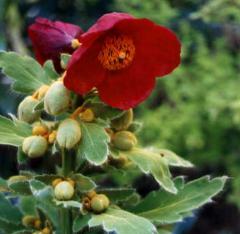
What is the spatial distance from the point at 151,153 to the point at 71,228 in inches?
6.5

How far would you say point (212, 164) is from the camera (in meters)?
3.10

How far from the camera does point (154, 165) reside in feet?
3.87

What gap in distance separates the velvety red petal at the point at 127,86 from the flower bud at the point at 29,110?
10cm

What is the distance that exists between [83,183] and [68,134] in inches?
3.5

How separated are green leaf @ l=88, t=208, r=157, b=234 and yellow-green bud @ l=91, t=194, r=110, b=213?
0.01 metres

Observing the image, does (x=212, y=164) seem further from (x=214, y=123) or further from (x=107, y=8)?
(x=107, y=8)

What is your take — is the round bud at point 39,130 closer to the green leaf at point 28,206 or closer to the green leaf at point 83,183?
the green leaf at point 83,183

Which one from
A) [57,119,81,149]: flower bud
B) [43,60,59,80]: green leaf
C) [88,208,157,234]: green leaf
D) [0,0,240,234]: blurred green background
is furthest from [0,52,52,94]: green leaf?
[0,0,240,234]: blurred green background

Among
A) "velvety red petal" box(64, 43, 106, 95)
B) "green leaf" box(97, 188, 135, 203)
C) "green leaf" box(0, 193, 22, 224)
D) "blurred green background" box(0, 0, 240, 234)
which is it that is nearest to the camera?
"velvety red petal" box(64, 43, 106, 95)

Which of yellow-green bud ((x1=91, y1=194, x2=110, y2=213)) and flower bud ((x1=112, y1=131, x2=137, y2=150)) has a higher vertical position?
flower bud ((x1=112, y1=131, x2=137, y2=150))

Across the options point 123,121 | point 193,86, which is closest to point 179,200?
point 123,121

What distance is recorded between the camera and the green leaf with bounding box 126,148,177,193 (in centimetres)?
117

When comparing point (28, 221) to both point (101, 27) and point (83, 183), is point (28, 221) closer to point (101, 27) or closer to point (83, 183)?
point (83, 183)

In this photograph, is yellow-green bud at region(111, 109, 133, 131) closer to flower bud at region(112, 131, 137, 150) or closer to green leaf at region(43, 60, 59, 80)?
flower bud at region(112, 131, 137, 150)
